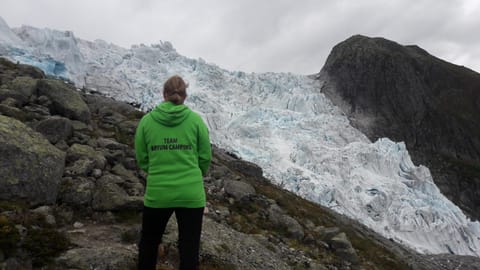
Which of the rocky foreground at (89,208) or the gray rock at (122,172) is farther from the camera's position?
the gray rock at (122,172)

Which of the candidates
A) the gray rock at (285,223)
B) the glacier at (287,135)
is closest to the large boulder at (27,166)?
the gray rock at (285,223)

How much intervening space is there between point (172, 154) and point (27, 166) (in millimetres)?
3462

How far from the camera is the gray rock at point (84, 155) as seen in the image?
8109 millimetres

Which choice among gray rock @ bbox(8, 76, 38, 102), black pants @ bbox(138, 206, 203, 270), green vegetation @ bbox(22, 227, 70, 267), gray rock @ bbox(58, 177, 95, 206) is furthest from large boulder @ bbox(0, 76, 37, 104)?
black pants @ bbox(138, 206, 203, 270)

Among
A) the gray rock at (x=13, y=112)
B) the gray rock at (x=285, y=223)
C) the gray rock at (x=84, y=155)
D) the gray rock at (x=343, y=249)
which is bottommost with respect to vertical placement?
the gray rock at (x=343, y=249)

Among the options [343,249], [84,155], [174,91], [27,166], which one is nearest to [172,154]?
[174,91]

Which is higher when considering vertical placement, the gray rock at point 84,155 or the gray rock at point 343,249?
the gray rock at point 84,155

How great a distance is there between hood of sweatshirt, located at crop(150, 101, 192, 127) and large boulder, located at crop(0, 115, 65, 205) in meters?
3.30

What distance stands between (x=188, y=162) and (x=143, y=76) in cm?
4068

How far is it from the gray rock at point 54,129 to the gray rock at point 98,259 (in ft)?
13.0

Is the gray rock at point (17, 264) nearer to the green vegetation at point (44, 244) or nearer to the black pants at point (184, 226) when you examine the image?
the green vegetation at point (44, 244)

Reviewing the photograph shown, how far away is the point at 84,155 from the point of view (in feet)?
26.9

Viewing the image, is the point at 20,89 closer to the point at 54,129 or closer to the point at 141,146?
the point at 54,129

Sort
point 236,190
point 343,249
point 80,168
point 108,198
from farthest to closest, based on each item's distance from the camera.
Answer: point 236,190 → point 343,249 → point 80,168 → point 108,198
